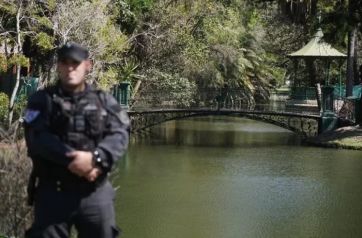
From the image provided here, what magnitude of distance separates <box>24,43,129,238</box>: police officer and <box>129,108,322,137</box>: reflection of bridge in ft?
66.5

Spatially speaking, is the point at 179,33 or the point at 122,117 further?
the point at 179,33

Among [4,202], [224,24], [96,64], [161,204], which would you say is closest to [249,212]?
[161,204]

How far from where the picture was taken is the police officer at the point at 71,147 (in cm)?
327

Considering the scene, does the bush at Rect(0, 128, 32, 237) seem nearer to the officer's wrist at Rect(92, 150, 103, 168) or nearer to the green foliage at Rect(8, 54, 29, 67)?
the officer's wrist at Rect(92, 150, 103, 168)

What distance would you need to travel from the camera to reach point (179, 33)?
24906 mm

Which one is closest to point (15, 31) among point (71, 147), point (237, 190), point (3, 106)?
point (3, 106)

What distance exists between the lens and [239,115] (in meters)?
25.6

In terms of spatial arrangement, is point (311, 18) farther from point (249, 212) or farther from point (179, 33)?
point (249, 212)

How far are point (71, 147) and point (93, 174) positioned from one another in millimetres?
167

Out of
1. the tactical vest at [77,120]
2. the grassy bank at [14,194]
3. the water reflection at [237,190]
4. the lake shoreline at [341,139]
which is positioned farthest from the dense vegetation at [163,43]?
the lake shoreline at [341,139]

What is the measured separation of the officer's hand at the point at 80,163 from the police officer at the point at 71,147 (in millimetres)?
28

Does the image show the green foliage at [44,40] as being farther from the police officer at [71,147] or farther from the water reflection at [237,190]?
the police officer at [71,147]

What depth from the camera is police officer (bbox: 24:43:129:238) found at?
327cm

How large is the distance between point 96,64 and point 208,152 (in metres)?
5.08
